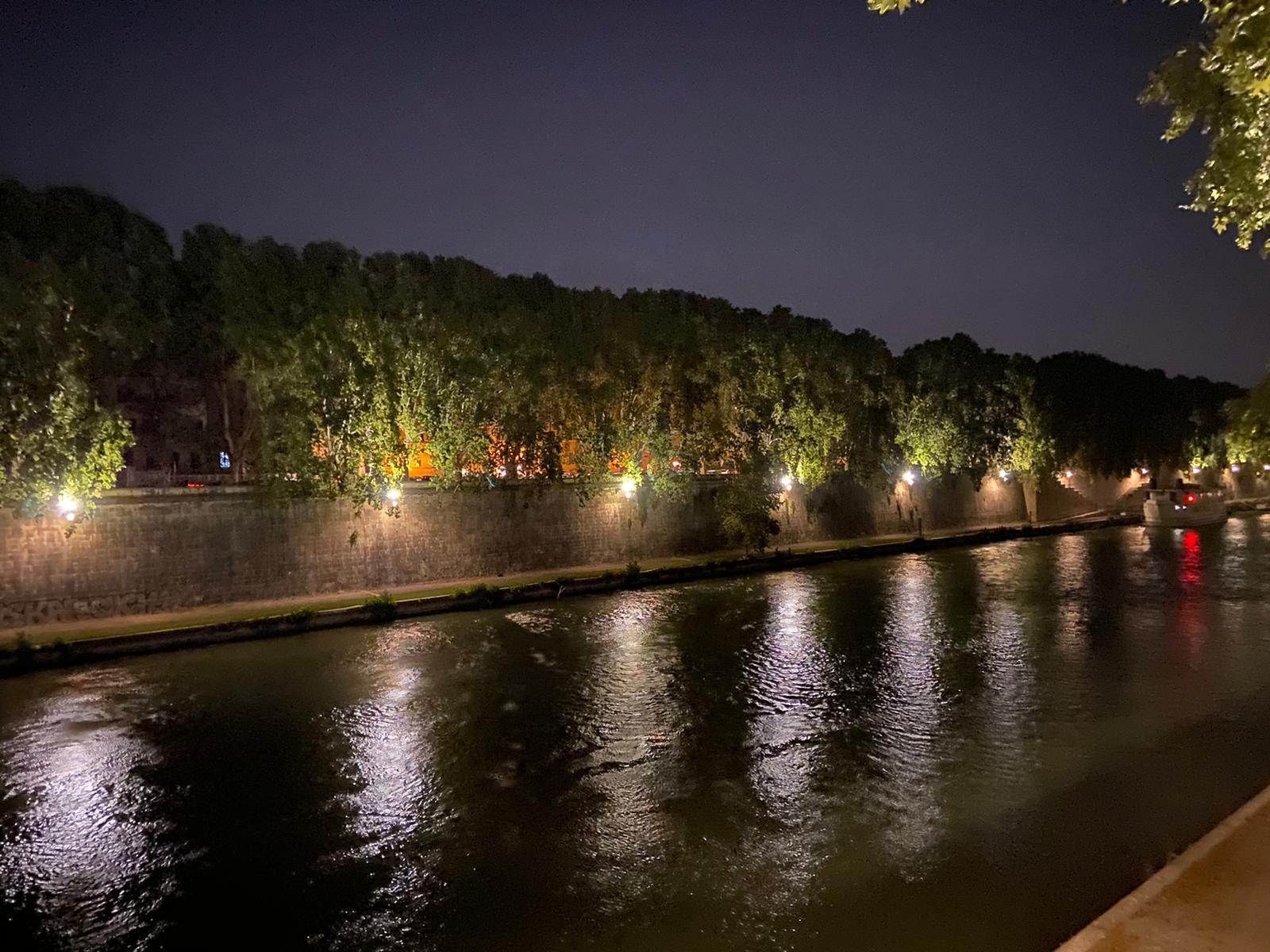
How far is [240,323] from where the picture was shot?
2397 centimetres

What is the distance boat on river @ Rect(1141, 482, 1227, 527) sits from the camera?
44125 mm

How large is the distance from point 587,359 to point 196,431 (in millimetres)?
20763

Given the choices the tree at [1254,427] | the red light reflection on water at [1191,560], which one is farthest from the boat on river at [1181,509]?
the tree at [1254,427]

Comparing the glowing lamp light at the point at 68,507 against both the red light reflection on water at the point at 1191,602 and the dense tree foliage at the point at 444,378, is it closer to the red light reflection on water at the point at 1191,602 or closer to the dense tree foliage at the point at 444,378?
the dense tree foliage at the point at 444,378

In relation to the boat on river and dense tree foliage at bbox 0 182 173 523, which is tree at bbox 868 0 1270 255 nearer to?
dense tree foliage at bbox 0 182 173 523

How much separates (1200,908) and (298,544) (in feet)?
68.5

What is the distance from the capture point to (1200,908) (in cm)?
417

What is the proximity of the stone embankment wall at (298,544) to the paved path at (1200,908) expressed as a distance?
65.3ft

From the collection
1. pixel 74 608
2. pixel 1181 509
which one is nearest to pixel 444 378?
pixel 74 608

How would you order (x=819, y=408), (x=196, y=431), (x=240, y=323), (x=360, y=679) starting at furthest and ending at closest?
(x=196, y=431) → (x=819, y=408) → (x=240, y=323) → (x=360, y=679)

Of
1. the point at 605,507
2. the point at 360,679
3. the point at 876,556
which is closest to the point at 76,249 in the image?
the point at 605,507

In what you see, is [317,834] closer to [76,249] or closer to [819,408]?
[819,408]

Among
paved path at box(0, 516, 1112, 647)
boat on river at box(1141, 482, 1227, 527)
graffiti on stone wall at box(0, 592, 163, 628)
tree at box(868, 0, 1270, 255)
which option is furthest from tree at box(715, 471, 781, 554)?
boat on river at box(1141, 482, 1227, 527)

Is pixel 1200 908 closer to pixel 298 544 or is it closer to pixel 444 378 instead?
pixel 298 544
